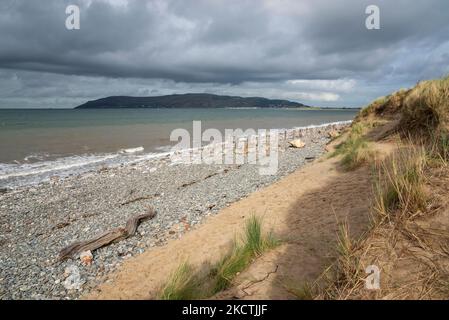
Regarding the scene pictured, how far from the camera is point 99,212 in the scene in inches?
353

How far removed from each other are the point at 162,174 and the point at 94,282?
8903 millimetres

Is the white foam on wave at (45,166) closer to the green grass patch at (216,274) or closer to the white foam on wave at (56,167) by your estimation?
the white foam on wave at (56,167)

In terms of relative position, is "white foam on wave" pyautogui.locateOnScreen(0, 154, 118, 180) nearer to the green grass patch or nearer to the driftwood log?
the driftwood log

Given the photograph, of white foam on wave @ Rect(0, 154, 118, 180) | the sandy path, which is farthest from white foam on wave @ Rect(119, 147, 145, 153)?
the sandy path

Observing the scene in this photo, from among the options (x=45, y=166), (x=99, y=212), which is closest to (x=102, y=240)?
(x=99, y=212)

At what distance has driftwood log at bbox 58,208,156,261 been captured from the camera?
601 centimetres

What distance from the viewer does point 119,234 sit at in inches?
261

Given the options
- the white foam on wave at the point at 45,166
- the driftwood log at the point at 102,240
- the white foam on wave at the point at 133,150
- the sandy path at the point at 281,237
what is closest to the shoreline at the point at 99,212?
the driftwood log at the point at 102,240

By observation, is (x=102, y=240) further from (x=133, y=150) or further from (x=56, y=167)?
(x=133, y=150)

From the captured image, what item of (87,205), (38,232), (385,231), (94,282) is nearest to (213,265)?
(94,282)

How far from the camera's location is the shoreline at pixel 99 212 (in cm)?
548

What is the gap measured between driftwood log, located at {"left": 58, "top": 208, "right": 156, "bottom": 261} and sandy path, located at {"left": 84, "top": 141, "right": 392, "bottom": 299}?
103 cm
